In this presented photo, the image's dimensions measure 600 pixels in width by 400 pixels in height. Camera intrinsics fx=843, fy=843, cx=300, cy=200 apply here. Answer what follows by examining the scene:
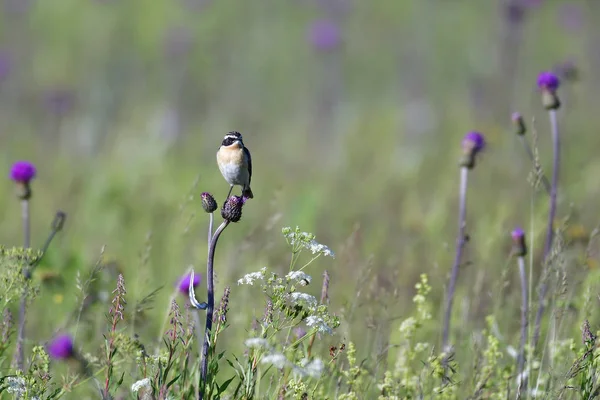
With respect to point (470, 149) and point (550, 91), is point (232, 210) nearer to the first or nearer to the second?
point (470, 149)

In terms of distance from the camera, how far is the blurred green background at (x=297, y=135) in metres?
3.82

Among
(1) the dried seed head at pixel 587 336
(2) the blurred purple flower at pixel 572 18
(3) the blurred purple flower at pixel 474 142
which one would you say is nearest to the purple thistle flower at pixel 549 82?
(3) the blurred purple flower at pixel 474 142

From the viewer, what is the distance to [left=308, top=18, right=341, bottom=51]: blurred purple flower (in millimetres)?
8656

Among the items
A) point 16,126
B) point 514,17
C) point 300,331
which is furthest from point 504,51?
point 300,331

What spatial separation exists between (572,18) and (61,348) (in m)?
9.48

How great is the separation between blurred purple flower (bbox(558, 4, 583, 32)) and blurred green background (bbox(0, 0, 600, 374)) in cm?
5

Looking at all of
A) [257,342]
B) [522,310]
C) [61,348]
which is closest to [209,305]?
[257,342]

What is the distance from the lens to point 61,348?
2543 millimetres

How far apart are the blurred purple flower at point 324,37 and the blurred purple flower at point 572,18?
3478 millimetres

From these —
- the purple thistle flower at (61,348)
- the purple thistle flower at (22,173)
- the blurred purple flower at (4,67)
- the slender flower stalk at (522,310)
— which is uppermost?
the blurred purple flower at (4,67)

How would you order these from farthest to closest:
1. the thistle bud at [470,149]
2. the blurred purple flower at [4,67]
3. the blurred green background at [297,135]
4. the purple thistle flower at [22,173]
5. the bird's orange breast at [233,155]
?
1. the blurred purple flower at [4,67]
2. the blurred green background at [297,135]
3. the thistle bud at [470,149]
4. the purple thistle flower at [22,173]
5. the bird's orange breast at [233,155]

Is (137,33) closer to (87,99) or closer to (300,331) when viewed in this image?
(87,99)

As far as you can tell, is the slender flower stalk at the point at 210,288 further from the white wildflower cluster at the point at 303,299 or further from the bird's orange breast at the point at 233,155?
the bird's orange breast at the point at 233,155

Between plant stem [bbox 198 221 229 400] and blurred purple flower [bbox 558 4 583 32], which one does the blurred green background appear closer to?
blurred purple flower [bbox 558 4 583 32]
